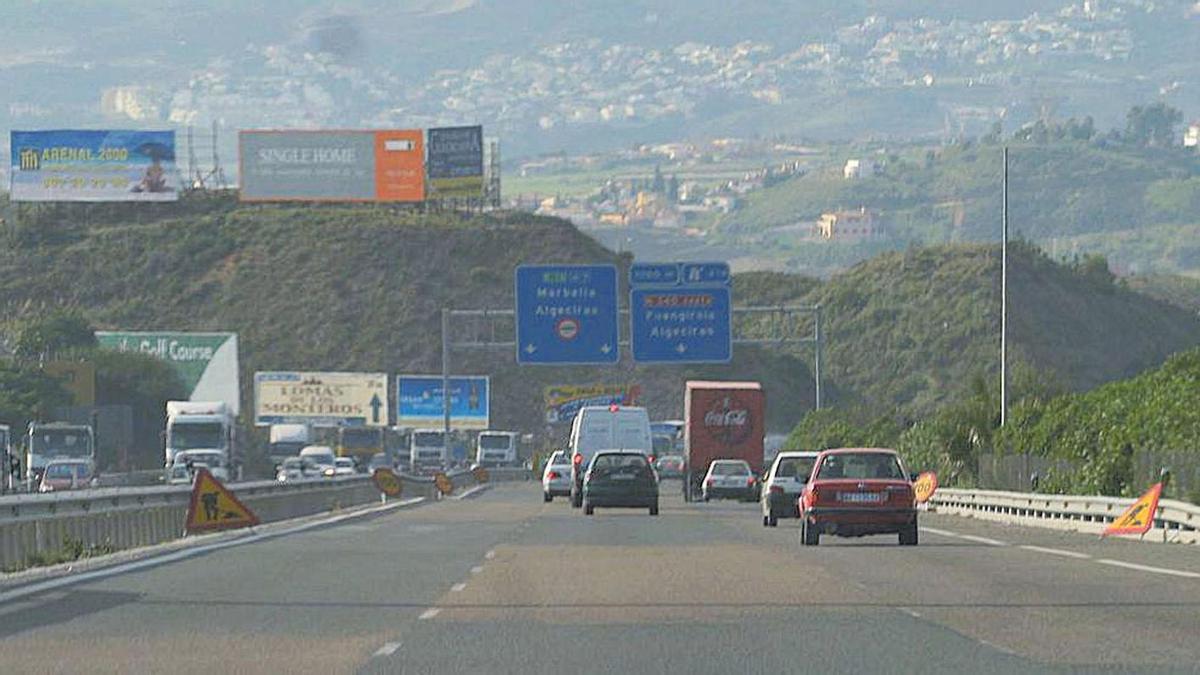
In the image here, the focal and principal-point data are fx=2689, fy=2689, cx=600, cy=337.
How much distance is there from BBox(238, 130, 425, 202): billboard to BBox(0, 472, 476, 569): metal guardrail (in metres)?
96.3

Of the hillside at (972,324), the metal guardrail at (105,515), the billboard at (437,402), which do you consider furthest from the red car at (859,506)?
the hillside at (972,324)

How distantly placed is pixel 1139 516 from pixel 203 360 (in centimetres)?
7805

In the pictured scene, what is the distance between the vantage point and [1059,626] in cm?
2103

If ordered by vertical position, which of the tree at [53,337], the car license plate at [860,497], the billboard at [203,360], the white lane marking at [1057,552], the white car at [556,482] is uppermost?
the tree at [53,337]

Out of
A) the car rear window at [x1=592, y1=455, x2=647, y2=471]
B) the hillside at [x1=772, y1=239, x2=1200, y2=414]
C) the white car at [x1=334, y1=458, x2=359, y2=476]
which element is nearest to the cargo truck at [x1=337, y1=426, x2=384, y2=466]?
the white car at [x1=334, y1=458, x2=359, y2=476]

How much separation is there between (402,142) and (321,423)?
1082 inches

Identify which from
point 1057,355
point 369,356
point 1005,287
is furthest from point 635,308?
point 1057,355

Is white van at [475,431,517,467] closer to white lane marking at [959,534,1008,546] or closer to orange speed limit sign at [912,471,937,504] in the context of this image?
orange speed limit sign at [912,471,937,504]

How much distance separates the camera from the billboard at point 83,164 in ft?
448

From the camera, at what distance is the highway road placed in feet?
60.3

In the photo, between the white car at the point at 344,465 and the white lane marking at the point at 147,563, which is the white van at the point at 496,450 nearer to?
the white car at the point at 344,465

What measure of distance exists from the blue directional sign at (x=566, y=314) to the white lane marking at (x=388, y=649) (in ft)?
210

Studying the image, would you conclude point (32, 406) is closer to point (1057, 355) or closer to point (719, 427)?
point (719, 427)

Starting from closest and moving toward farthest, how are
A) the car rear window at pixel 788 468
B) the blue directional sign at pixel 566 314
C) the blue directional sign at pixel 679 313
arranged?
1. the car rear window at pixel 788 468
2. the blue directional sign at pixel 566 314
3. the blue directional sign at pixel 679 313
